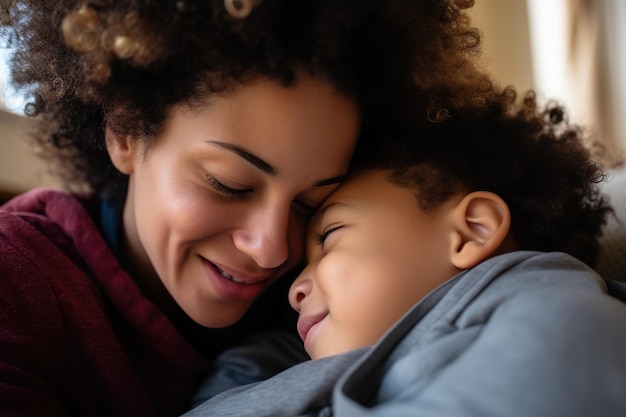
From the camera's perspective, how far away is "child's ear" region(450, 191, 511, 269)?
805 millimetres

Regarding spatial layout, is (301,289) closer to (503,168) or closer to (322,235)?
(322,235)

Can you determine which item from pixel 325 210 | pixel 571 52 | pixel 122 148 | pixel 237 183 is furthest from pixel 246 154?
pixel 571 52

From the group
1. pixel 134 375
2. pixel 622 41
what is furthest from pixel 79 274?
pixel 622 41

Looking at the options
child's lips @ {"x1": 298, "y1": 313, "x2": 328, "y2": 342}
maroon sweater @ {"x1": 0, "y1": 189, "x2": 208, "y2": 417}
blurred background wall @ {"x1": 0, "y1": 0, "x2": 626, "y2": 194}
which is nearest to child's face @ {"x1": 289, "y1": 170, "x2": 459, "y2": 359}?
child's lips @ {"x1": 298, "y1": 313, "x2": 328, "y2": 342}

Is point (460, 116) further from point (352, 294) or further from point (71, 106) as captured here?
point (71, 106)

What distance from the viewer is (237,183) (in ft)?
2.62

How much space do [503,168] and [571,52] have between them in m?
1.33

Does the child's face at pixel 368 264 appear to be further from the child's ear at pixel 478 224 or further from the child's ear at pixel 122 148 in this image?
the child's ear at pixel 122 148

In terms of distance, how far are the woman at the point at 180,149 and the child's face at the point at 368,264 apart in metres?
0.05

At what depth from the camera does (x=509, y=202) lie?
0.89 meters

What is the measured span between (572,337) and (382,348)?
0.18 m

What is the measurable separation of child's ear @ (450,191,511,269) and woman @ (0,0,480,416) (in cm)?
16

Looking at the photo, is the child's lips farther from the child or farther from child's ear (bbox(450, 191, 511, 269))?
child's ear (bbox(450, 191, 511, 269))

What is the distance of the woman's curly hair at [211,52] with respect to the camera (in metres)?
0.72
